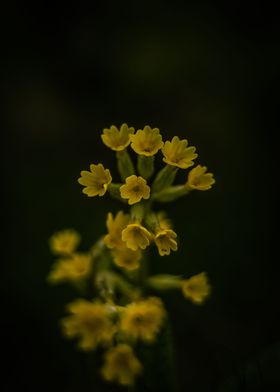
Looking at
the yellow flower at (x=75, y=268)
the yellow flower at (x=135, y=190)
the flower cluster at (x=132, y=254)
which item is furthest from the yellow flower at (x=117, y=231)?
the yellow flower at (x=75, y=268)

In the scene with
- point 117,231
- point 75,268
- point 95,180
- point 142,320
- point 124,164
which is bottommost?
point 142,320

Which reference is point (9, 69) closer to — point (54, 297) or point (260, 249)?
point (54, 297)

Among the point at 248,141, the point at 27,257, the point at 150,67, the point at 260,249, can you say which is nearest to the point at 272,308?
the point at 260,249

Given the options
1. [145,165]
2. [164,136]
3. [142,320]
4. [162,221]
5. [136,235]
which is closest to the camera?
[136,235]

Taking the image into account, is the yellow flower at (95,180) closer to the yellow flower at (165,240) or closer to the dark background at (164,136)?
the yellow flower at (165,240)

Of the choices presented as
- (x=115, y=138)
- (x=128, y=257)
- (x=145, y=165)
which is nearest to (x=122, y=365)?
(x=128, y=257)

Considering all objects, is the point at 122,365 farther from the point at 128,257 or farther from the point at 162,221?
the point at 162,221

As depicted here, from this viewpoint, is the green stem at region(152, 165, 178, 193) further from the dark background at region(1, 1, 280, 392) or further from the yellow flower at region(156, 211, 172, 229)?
the dark background at region(1, 1, 280, 392)

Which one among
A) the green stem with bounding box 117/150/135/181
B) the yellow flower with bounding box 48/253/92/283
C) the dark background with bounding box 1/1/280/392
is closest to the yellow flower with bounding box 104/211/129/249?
the green stem with bounding box 117/150/135/181
